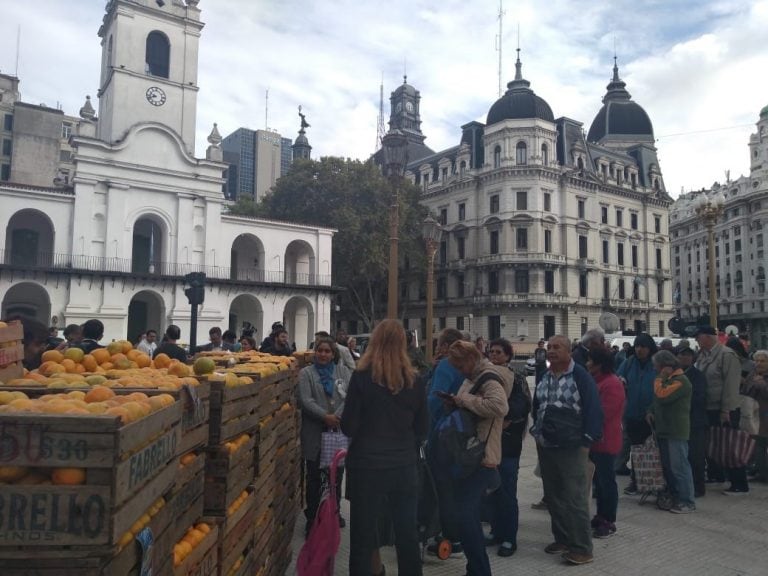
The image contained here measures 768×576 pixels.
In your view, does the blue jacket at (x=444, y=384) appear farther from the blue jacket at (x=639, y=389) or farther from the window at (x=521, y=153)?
the window at (x=521, y=153)

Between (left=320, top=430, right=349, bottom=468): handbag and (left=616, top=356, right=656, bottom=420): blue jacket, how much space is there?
4.04 meters

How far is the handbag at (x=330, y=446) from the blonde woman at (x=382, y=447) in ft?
4.49

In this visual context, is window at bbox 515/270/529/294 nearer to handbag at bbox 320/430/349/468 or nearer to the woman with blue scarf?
the woman with blue scarf

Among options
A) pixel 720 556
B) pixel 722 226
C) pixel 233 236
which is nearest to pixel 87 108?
pixel 233 236

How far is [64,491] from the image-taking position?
2.06m

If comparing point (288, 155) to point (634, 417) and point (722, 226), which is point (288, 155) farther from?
point (634, 417)

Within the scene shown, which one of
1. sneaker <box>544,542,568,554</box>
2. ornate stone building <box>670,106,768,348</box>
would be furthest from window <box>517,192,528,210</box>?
sneaker <box>544,542,568,554</box>

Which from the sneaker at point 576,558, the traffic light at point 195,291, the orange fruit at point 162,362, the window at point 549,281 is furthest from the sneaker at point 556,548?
the window at point 549,281

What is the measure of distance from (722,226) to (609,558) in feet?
287

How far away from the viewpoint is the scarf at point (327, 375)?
19.0 feet

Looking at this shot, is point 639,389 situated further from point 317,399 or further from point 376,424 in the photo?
point 376,424

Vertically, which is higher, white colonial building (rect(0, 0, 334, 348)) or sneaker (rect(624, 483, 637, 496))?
white colonial building (rect(0, 0, 334, 348))

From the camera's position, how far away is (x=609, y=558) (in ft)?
18.2

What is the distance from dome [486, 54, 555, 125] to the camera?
157 feet
